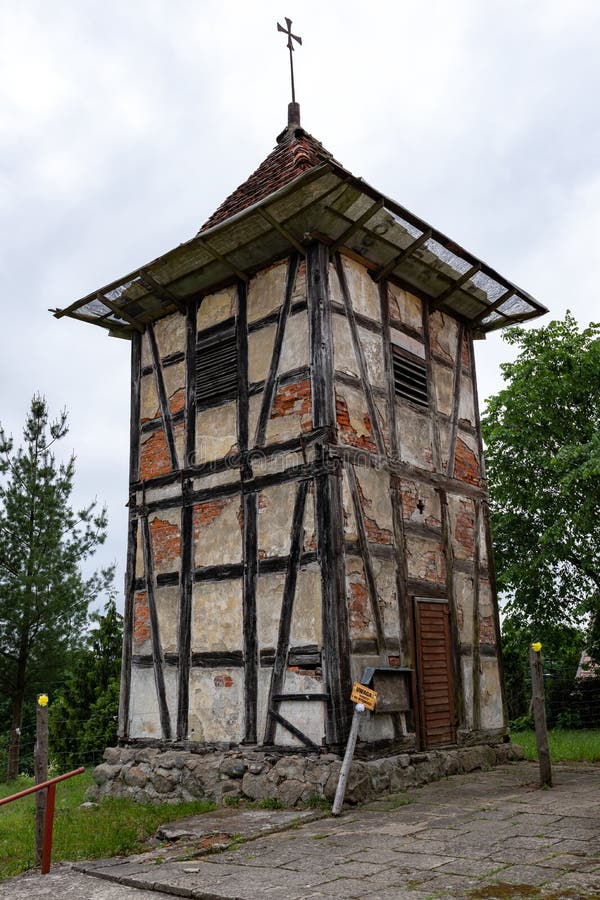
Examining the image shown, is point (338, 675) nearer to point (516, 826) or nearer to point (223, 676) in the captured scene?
point (223, 676)

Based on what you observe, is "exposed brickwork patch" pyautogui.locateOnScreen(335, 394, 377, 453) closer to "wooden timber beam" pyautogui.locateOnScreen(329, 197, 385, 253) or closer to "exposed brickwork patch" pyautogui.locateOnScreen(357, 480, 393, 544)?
"exposed brickwork patch" pyautogui.locateOnScreen(357, 480, 393, 544)

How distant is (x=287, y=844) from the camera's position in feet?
20.9

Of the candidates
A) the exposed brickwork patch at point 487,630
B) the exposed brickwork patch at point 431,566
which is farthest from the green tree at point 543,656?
the exposed brickwork patch at point 431,566

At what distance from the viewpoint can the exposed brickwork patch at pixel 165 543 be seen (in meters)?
10.5

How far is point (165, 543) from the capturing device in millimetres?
10617

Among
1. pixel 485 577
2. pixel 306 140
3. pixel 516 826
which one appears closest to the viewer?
pixel 516 826

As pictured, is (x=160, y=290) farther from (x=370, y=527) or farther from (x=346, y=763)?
(x=346, y=763)

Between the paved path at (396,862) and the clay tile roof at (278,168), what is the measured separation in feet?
26.1

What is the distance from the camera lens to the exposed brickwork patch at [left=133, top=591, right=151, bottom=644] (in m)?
10.5

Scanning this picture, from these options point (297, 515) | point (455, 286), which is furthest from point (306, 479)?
point (455, 286)

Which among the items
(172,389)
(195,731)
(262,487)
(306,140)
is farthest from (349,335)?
(195,731)

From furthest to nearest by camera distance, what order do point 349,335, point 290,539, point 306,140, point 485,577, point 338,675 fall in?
1. point 306,140
2. point 485,577
3. point 349,335
4. point 290,539
5. point 338,675

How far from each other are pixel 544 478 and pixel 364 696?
1161 centimetres

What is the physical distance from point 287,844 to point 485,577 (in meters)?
5.62
